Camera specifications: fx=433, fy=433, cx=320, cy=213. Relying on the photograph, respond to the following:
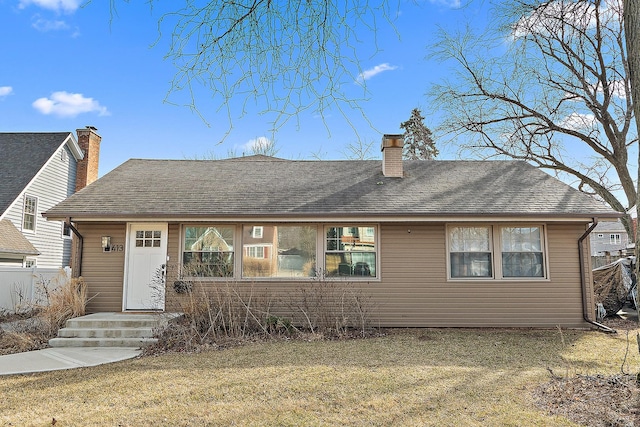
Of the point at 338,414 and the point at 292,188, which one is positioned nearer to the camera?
the point at 338,414

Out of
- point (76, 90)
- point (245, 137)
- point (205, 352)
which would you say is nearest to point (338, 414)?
point (245, 137)

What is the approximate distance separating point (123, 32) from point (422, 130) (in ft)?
95.4

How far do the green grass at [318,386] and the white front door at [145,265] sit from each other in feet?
9.86

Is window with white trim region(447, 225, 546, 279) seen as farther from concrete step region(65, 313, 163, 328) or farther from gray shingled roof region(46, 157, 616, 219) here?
concrete step region(65, 313, 163, 328)

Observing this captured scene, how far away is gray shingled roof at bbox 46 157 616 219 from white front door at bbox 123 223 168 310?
2.17 feet

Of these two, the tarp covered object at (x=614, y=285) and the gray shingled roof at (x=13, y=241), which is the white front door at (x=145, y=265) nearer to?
the gray shingled roof at (x=13, y=241)

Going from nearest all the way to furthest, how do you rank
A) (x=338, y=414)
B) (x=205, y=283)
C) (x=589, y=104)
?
1. (x=338, y=414)
2. (x=205, y=283)
3. (x=589, y=104)

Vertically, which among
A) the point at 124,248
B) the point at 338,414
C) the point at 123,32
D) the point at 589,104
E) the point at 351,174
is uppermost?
the point at 589,104

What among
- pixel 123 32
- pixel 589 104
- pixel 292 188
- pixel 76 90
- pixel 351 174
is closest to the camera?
pixel 123 32

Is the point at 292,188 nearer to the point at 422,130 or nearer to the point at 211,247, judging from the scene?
the point at 211,247

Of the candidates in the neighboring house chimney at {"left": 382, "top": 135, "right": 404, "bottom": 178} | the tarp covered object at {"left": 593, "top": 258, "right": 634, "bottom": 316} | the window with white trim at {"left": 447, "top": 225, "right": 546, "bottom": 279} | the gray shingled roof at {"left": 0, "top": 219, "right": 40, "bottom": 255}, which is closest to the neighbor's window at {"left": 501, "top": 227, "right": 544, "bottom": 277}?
the window with white trim at {"left": 447, "top": 225, "right": 546, "bottom": 279}

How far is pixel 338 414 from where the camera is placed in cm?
414

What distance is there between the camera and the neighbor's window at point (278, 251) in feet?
31.0

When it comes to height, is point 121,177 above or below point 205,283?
above
